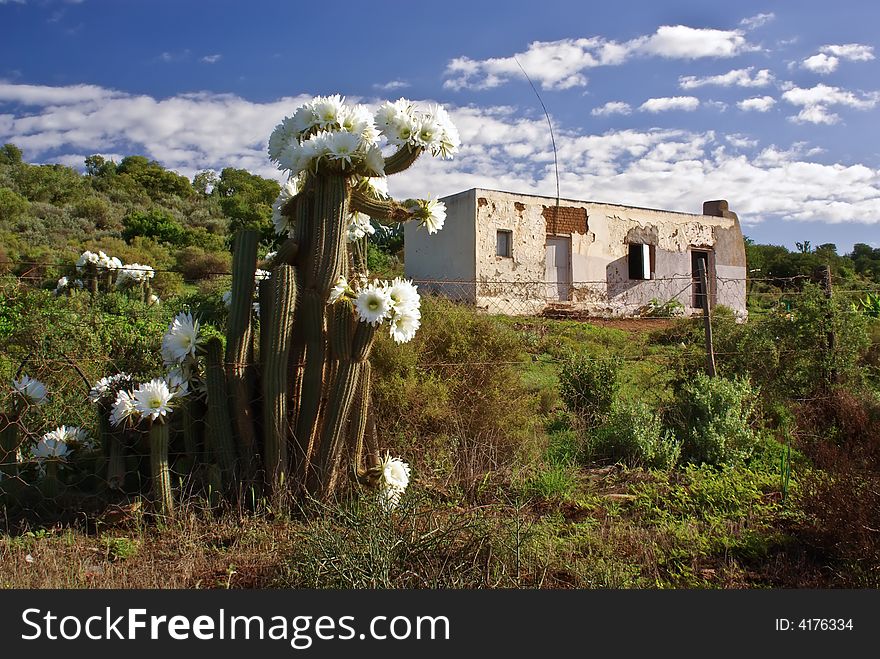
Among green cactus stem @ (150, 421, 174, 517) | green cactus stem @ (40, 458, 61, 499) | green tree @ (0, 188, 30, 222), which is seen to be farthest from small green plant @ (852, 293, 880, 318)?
green tree @ (0, 188, 30, 222)

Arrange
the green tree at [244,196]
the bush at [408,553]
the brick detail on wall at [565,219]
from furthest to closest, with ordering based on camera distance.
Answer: the green tree at [244,196], the brick detail on wall at [565,219], the bush at [408,553]

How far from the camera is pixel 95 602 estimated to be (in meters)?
3.52

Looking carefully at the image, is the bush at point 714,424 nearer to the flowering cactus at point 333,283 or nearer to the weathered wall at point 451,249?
the flowering cactus at point 333,283

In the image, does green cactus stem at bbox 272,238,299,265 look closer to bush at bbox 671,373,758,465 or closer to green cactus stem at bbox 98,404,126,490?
green cactus stem at bbox 98,404,126,490

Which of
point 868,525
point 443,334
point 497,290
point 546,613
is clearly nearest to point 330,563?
point 546,613

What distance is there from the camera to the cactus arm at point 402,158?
16.4ft

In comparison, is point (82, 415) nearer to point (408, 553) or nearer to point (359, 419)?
point (359, 419)

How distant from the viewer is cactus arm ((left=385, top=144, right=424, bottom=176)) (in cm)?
499

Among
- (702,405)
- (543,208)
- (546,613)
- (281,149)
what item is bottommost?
(546,613)

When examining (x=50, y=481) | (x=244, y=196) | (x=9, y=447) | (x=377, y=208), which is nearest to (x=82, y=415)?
(x=9, y=447)

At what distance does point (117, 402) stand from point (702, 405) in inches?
200

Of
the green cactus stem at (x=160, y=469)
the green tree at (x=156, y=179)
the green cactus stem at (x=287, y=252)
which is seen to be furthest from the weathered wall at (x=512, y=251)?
the green tree at (x=156, y=179)

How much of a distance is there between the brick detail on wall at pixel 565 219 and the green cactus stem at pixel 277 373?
1649 centimetres

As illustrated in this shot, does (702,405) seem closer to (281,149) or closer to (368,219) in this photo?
(368,219)
